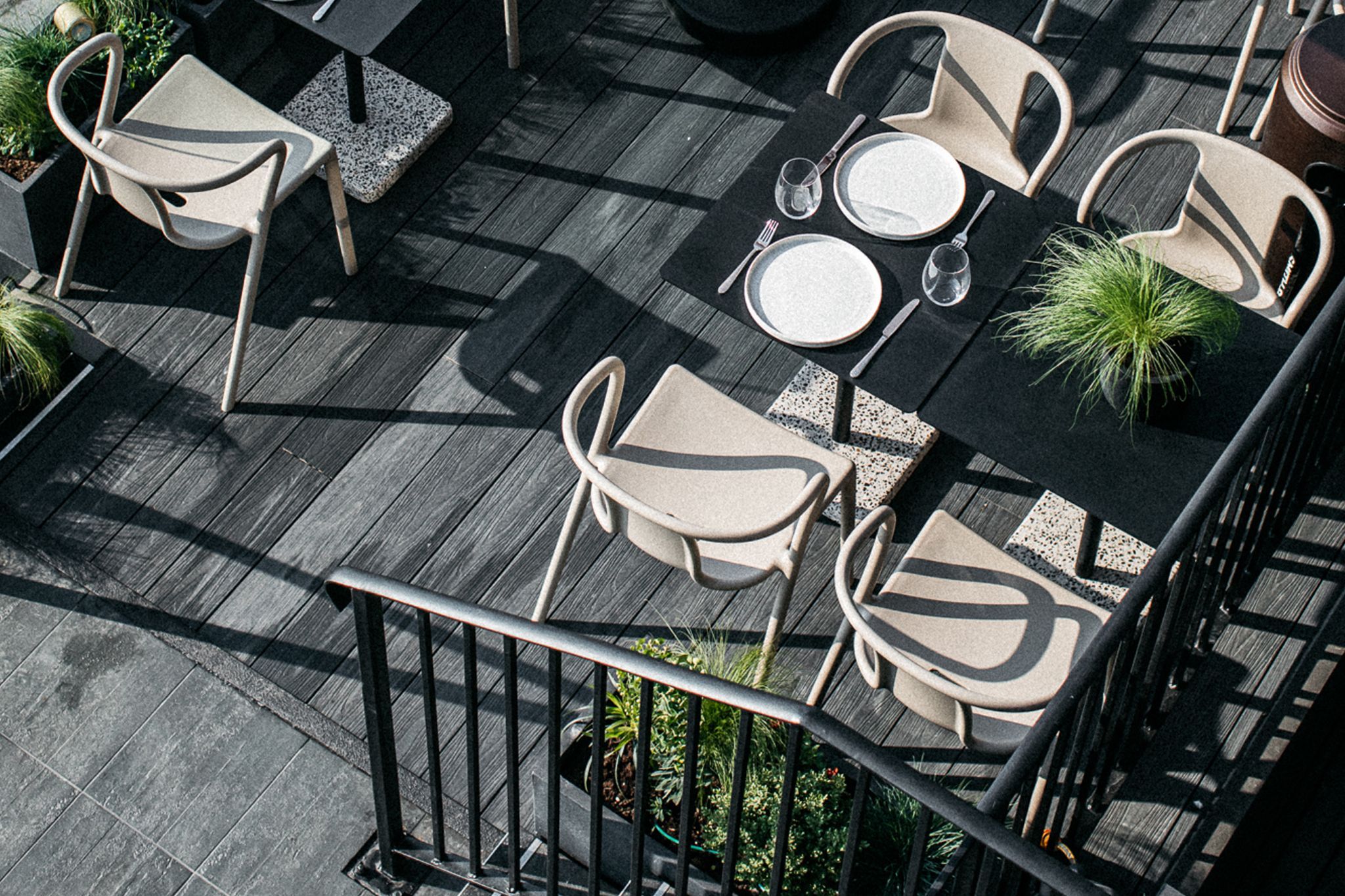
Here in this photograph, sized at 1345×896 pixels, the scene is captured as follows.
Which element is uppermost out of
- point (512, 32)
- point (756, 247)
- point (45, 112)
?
point (756, 247)

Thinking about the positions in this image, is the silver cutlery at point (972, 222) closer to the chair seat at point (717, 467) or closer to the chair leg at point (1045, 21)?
the chair seat at point (717, 467)

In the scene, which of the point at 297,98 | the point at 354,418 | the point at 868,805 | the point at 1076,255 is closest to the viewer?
the point at 868,805

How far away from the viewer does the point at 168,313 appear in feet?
13.8

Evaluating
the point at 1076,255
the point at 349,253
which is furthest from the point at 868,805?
the point at 349,253

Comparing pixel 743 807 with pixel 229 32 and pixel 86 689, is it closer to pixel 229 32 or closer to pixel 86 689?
pixel 86 689

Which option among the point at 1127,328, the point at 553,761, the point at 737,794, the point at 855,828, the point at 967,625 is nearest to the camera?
the point at 855,828

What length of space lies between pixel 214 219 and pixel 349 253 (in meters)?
0.45

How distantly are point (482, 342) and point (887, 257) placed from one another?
120cm

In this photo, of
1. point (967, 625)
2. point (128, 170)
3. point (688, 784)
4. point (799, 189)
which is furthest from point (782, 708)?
point (128, 170)

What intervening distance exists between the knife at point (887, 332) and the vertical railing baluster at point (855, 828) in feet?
4.52

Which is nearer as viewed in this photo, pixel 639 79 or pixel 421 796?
pixel 421 796

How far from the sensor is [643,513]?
3.04 metres

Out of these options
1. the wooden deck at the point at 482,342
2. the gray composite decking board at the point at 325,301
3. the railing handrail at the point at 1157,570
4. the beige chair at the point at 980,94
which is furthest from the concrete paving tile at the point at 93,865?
the beige chair at the point at 980,94

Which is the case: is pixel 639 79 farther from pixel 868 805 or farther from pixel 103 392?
pixel 868 805
